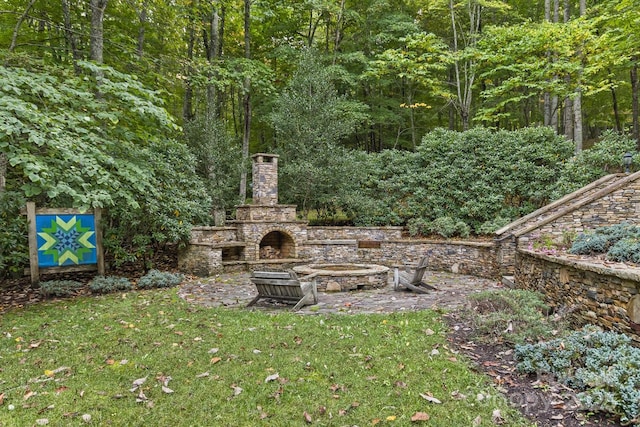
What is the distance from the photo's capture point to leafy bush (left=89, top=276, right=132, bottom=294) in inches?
315

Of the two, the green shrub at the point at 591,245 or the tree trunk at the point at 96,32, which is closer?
the green shrub at the point at 591,245

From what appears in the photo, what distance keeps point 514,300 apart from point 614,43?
9.82 m

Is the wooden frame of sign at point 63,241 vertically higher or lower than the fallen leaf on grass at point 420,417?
higher

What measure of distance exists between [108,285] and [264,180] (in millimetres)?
5243

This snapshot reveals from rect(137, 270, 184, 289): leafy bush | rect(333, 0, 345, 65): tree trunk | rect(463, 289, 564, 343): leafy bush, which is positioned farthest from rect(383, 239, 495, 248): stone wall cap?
rect(333, 0, 345, 65): tree trunk

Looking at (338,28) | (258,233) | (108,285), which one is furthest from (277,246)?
(338,28)

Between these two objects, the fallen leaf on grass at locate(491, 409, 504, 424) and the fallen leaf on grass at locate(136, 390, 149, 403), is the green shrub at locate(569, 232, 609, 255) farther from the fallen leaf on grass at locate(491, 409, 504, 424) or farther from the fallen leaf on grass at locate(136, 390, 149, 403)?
the fallen leaf on grass at locate(136, 390, 149, 403)

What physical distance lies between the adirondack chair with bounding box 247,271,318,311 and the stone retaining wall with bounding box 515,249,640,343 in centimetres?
404

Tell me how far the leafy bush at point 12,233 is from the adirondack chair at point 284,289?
5.48m

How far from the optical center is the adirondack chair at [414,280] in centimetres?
770

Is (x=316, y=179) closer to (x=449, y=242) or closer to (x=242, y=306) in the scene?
(x=449, y=242)

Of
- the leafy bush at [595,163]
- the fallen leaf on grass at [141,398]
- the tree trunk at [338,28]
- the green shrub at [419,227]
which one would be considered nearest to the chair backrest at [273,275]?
the fallen leaf on grass at [141,398]

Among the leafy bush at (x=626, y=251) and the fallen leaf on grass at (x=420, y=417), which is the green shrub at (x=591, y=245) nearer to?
the leafy bush at (x=626, y=251)

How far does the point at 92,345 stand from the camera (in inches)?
185
